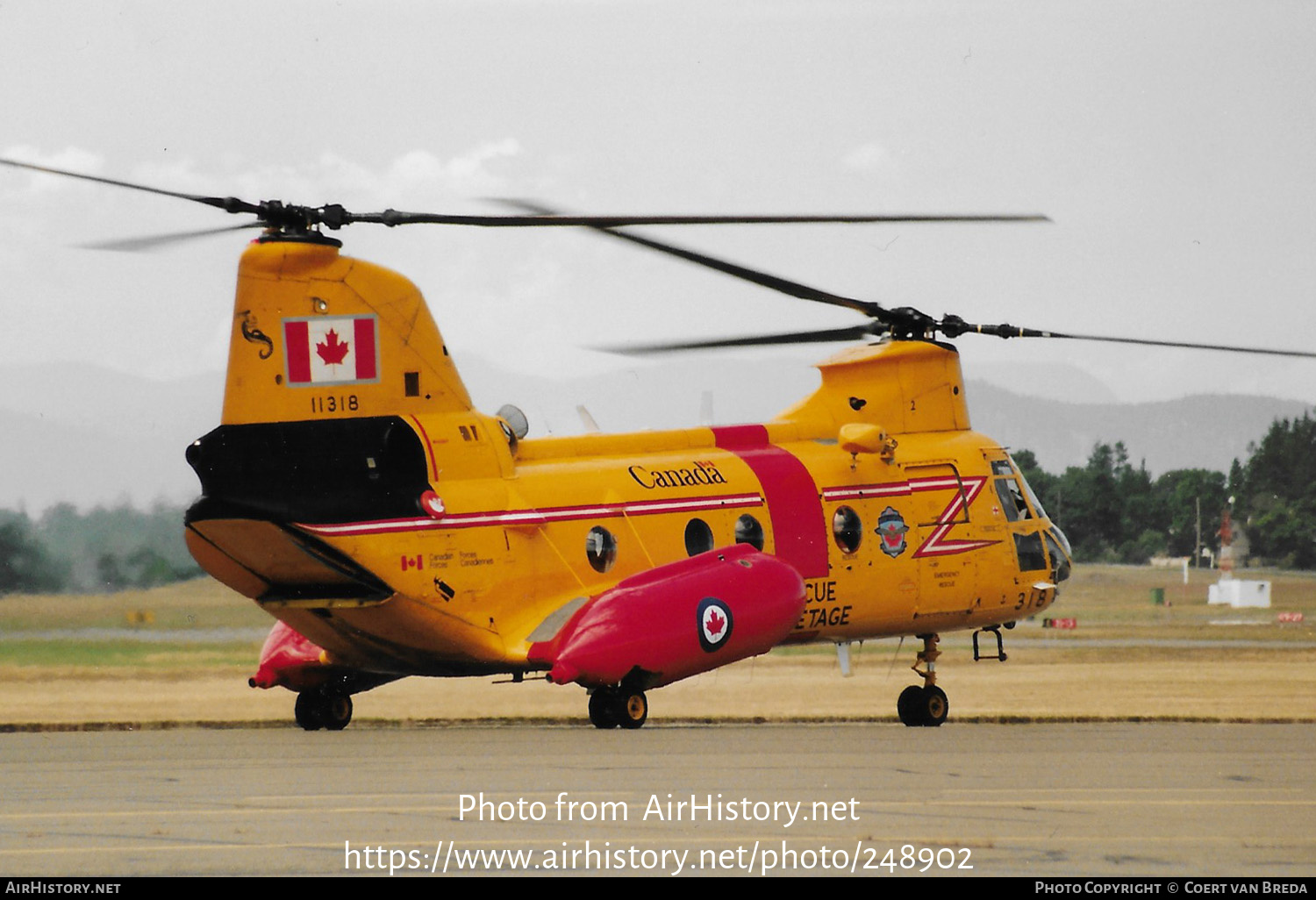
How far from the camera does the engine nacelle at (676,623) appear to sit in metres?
20.1

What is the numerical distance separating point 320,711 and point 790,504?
692 cm

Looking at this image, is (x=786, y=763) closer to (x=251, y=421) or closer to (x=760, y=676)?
(x=251, y=421)

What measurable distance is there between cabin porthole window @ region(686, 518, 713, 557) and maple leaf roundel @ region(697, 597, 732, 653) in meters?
1.61

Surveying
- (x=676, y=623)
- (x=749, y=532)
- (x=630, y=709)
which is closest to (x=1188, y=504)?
(x=749, y=532)

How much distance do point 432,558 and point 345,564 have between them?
1.07 meters

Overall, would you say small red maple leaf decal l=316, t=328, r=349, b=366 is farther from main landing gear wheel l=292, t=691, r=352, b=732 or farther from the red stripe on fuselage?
the red stripe on fuselage

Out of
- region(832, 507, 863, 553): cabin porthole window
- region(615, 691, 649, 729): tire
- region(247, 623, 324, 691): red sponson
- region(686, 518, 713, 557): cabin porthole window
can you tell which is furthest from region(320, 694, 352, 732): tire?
region(832, 507, 863, 553): cabin porthole window

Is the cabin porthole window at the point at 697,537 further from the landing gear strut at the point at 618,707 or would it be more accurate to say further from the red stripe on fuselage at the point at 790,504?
the landing gear strut at the point at 618,707

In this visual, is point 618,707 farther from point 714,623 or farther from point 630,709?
point 714,623

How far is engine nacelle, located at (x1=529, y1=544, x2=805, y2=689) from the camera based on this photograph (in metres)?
20.1

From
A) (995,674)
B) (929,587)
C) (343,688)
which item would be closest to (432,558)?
(343,688)

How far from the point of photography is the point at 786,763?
17406 mm

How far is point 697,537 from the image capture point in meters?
22.6

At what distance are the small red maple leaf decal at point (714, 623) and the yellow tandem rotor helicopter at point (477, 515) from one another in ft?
0.07
